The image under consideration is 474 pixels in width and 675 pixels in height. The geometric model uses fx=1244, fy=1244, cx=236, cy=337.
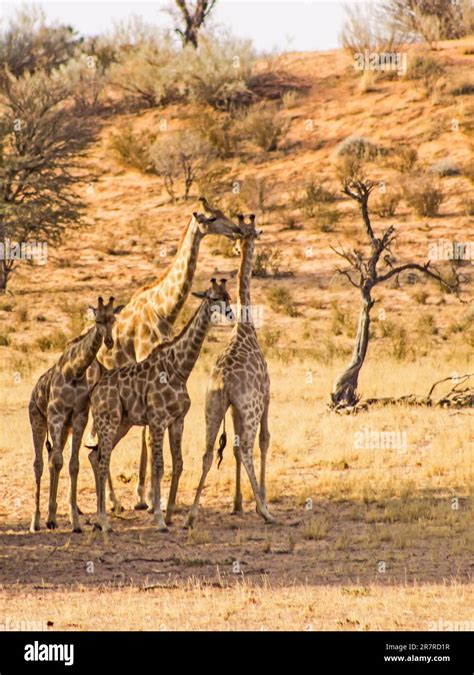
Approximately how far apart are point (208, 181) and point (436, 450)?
72.5ft

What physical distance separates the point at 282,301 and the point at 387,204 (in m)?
7.33

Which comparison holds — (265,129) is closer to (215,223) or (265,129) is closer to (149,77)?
(149,77)

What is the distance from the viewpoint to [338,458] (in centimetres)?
1458

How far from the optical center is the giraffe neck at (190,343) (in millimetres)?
11555

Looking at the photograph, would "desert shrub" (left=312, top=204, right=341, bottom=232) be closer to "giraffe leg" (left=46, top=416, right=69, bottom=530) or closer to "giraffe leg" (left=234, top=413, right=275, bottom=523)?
"giraffe leg" (left=234, top=413, right=275, bottom=523)

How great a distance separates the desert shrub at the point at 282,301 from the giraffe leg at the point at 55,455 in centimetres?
1444

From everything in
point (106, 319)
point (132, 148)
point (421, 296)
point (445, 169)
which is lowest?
point (421, 296)

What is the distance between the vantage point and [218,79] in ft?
139

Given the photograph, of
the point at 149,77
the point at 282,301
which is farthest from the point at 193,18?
the point at 282,301

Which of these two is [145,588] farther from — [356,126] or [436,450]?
[356,126]

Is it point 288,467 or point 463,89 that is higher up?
point 463,89

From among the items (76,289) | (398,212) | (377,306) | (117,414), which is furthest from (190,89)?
(117,414)

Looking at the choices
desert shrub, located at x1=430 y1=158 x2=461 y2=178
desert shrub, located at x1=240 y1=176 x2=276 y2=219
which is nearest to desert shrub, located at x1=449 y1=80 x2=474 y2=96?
desert shrub, located at x1=430 y1=158 x2=461 y2=178

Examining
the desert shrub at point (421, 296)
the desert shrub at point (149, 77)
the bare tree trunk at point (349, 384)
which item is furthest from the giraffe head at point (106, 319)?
the desert shrub at point (149, 77)
